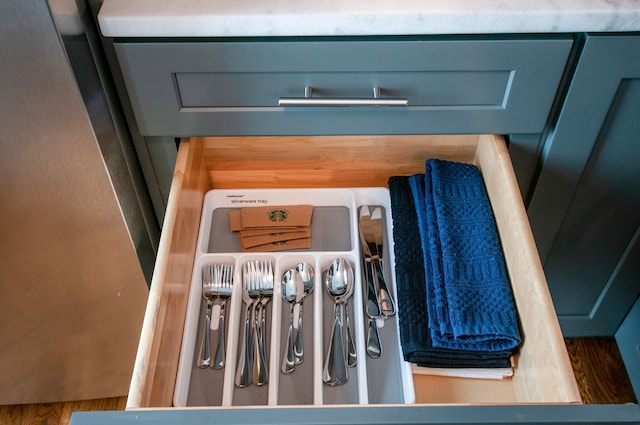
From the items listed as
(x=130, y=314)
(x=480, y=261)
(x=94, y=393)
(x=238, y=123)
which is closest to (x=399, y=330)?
(x=480, y=261)

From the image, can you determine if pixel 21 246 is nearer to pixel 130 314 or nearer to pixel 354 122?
pixel 130 314

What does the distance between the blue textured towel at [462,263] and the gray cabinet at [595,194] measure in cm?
16

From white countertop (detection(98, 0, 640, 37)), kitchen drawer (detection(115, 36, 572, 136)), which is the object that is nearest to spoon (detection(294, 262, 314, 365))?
kitchen drawer (detection(115, 36, 572, 136))

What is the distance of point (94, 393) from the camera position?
1.31m

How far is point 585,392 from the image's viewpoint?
138cm

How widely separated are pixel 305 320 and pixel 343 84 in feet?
1.19

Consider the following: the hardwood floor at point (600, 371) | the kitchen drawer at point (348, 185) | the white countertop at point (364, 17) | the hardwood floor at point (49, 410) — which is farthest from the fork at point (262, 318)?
the hardwood floor at point (600, 371)

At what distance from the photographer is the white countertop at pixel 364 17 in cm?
78

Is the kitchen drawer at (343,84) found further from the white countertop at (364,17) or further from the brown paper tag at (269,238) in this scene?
the brown paper tag at (269,238)

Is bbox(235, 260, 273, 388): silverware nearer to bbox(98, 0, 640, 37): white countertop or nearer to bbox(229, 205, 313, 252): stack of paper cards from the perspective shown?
bbox(229, 205, 313, 252): stack of paper cards

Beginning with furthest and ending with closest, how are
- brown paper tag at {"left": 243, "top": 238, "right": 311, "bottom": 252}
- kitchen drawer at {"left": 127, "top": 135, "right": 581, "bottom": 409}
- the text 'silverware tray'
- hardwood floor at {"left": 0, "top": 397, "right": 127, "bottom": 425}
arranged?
hardwood floor at {"left": 0, "top": 397, "right": 127, "bottom": 425} → brown paper tag at {"left": 243, "top": 238, "right": 311, "bottom": 252} → the text 'silverware tray' → kitchen drawer at {"left": 127, "top": 135, "right": 581, "bottom": 409}

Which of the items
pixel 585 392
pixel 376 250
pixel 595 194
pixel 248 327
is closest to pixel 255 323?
pixel 248 327

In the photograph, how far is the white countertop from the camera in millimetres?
776

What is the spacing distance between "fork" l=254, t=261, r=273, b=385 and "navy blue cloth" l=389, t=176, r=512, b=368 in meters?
0.20
